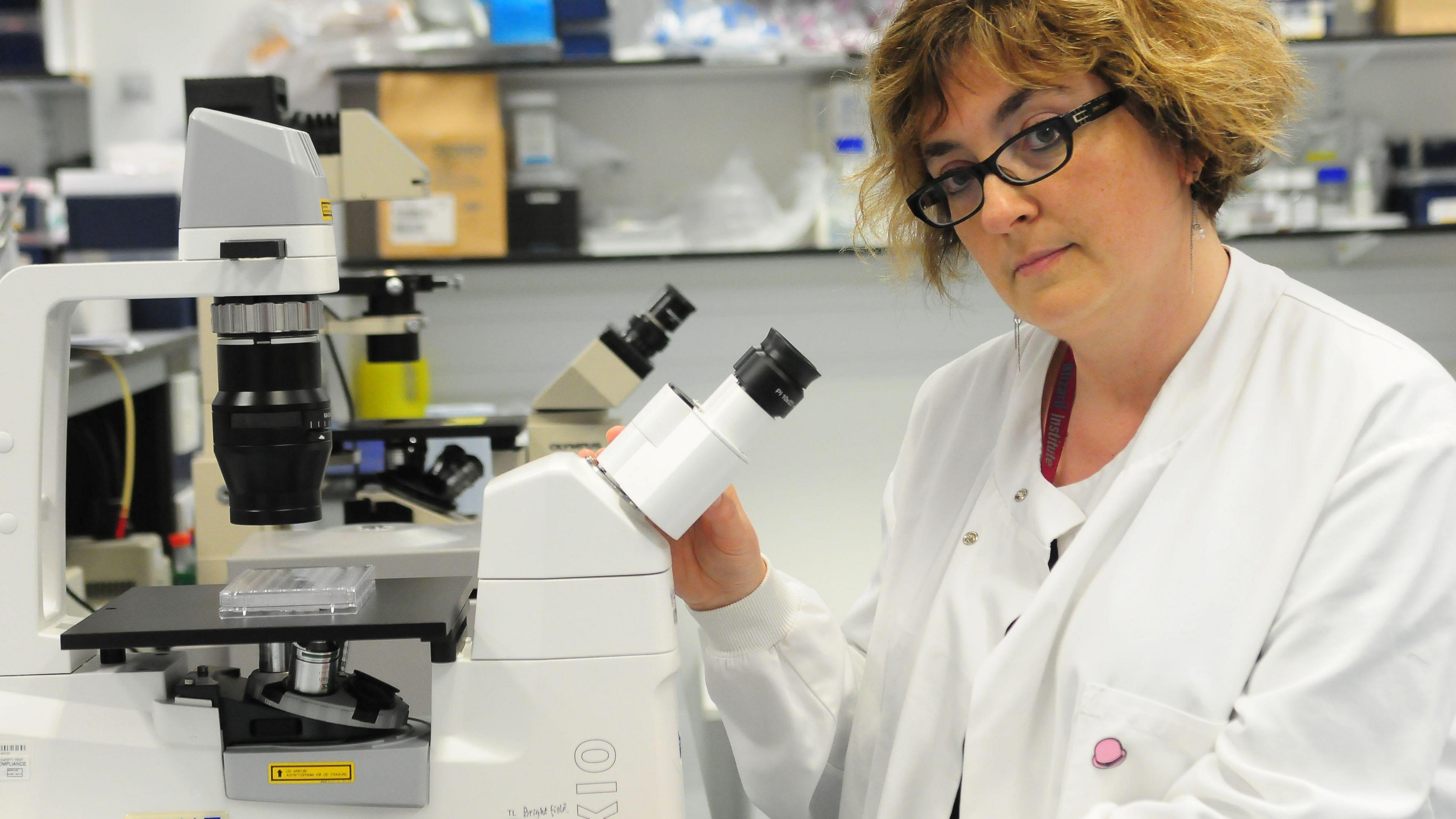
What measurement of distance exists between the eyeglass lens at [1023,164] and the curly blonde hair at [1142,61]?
0.05m

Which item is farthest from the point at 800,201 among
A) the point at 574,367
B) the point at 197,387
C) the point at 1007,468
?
the point at 1007,468

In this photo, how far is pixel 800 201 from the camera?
8.61ft

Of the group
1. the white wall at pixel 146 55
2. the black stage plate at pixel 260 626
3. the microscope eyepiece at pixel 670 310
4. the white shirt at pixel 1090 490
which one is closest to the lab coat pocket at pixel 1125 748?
the white shirt at pixel 1090 490

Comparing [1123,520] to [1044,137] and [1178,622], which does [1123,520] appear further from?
[1044,137]

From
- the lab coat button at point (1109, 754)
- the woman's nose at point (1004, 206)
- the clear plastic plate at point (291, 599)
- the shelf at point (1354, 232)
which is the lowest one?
the lab coat button at point (1109, 754)

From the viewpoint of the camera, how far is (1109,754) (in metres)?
0.87

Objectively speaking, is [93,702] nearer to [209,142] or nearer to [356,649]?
[356,649]

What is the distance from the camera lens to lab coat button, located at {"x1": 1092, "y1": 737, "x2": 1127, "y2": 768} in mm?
863

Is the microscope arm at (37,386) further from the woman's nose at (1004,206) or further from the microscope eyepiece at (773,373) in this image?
the woman's nose at (1004,206)

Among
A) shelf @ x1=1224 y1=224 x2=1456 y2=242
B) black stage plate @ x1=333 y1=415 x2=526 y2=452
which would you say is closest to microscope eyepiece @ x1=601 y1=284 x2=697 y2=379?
black stage plate @ x1=333 y1=415 x2=526 y2=452

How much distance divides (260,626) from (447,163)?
6.14 ft

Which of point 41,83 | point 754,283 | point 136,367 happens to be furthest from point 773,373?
point 41,83

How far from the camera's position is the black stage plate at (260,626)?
725mm

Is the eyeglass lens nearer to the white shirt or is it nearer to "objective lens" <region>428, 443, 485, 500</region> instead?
the white shirt
